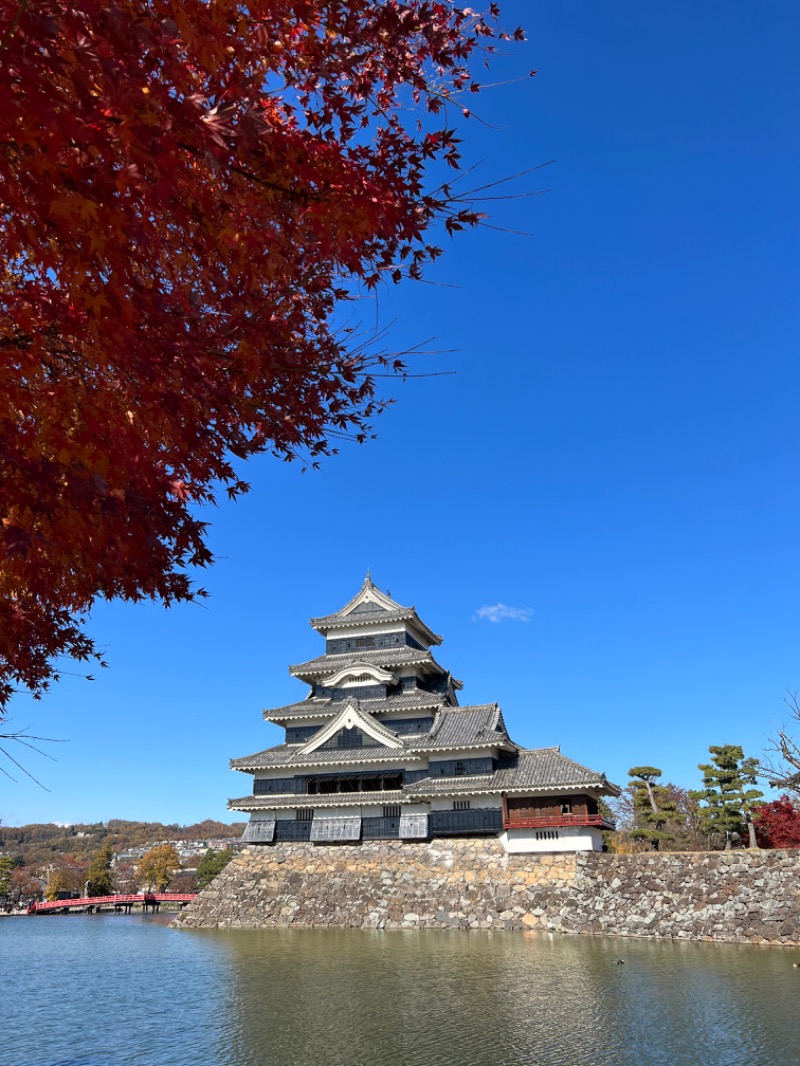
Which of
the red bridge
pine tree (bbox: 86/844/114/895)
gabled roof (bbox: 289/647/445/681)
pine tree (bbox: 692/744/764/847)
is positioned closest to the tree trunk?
pine tree (bbox: 692/744/764/847)

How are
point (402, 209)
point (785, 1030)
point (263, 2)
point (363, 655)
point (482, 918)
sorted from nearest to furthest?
1. point (263, 2)
2. point (402, 209)
3. point (785, 1030)
4. point (482, 918)
5. point (363, 655)

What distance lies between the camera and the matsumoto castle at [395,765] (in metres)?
25.1

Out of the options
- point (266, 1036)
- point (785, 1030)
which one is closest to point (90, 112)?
point (266, 1036)

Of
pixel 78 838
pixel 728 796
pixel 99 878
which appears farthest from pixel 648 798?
pixel 78 838

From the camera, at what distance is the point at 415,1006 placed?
1136cm

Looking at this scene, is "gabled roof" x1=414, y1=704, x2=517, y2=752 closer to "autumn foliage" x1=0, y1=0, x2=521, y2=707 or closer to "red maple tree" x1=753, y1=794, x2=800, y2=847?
"red maple tree" x1=753, y1=794, x2=800, y2=847

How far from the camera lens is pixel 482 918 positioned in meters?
23.5

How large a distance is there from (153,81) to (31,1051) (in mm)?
12858

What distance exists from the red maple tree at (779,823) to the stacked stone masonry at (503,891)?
19.3 feet

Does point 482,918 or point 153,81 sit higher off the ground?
point 153,81

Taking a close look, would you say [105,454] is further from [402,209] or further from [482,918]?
[482,918]

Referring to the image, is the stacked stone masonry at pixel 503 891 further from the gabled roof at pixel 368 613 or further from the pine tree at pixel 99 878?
the pine tree at pixel 99 878

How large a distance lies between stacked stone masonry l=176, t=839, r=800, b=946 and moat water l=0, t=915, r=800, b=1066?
6.01ft

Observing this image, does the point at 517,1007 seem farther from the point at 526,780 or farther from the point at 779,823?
the point at 779,823
